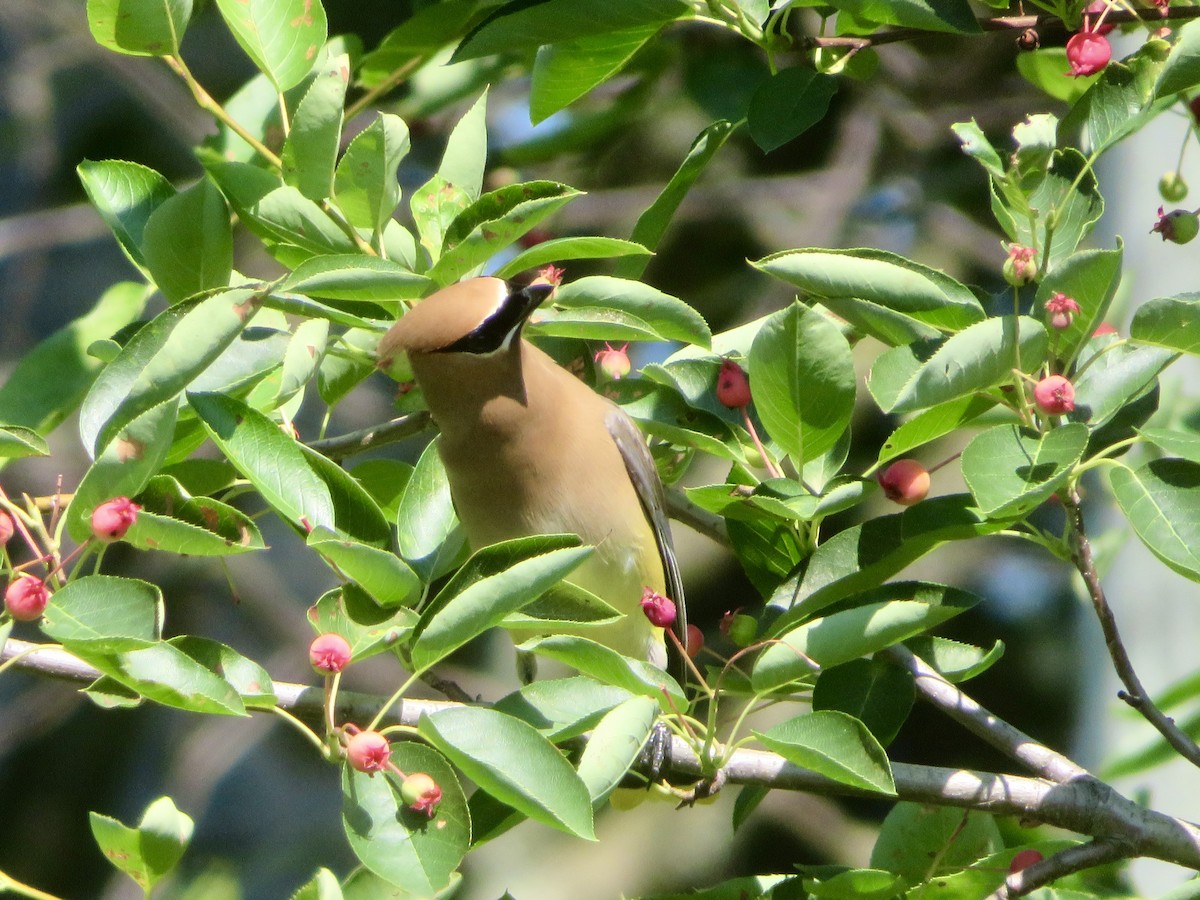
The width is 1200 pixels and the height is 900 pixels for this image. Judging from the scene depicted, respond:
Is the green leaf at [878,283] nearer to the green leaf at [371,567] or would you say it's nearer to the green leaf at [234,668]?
the green leaf at [371,567]

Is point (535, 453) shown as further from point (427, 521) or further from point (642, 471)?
point (427, 521)

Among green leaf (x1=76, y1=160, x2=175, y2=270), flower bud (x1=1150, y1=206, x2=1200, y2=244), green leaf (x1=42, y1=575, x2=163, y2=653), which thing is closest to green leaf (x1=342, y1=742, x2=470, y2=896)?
green leaf (x1=42, y1=575, x2=163, y2=653)

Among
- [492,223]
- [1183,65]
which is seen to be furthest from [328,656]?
[1183,65]

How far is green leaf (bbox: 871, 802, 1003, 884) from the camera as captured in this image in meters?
2.53

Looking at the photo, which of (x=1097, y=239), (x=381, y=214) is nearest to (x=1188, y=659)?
(x=1097, y=239)

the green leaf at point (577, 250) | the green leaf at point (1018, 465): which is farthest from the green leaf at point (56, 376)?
the green leaf at point (1018, 465)

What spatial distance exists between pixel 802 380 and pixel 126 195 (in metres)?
1.23

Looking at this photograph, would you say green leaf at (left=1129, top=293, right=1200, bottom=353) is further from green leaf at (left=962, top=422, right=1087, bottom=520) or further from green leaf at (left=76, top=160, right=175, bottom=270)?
green leaf at (left=76, top=160, right=175, bottom=270)

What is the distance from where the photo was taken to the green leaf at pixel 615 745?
2012 mm

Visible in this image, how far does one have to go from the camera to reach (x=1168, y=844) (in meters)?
2.37

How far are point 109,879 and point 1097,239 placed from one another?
18.0ft

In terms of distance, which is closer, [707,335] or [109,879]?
[707,335]

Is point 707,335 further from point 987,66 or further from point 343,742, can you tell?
point 987,66

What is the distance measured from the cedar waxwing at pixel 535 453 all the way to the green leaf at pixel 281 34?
0.51 m
